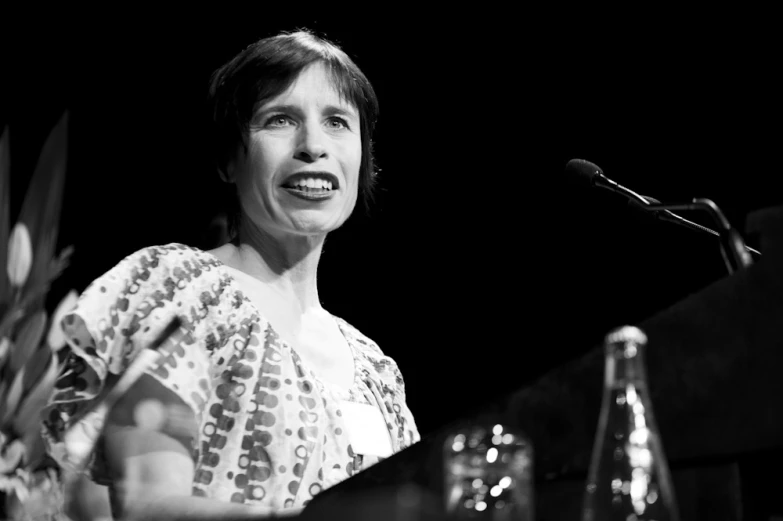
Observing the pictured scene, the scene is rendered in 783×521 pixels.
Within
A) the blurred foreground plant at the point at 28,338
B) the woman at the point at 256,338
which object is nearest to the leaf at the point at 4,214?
the blurred foreground plant at the point at 28,338

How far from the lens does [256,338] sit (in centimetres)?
196

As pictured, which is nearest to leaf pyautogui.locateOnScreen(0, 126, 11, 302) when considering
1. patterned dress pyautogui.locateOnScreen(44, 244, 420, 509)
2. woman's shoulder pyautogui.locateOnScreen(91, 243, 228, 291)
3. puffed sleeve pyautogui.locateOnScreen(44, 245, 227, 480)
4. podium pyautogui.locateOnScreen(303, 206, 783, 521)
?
podium pyautogui.locateOnScreen(303, 206, 783, 521)

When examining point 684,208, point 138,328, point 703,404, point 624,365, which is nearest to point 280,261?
point 138,328

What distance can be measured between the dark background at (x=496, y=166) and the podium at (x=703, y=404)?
6.96 feet

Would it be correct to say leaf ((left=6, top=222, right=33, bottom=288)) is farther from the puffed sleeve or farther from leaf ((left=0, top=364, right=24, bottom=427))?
the puffed sleeve

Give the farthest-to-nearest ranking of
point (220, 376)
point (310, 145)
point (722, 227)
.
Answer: point (310, 145) < point (220, 376) < point (722, 227)

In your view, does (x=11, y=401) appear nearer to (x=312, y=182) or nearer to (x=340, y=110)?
(x=312, y=182)

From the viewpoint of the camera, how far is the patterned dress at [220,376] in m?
1.71

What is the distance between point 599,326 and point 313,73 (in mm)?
2112

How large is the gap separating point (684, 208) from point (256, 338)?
2.83 ft

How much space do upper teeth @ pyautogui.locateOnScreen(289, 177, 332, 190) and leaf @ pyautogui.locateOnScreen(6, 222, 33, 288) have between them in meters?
1.50

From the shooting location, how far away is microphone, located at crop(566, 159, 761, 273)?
160cm

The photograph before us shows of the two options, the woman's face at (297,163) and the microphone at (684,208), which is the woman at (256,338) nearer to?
the woman's face at (297,163)

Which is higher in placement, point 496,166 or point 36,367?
point 496,166
